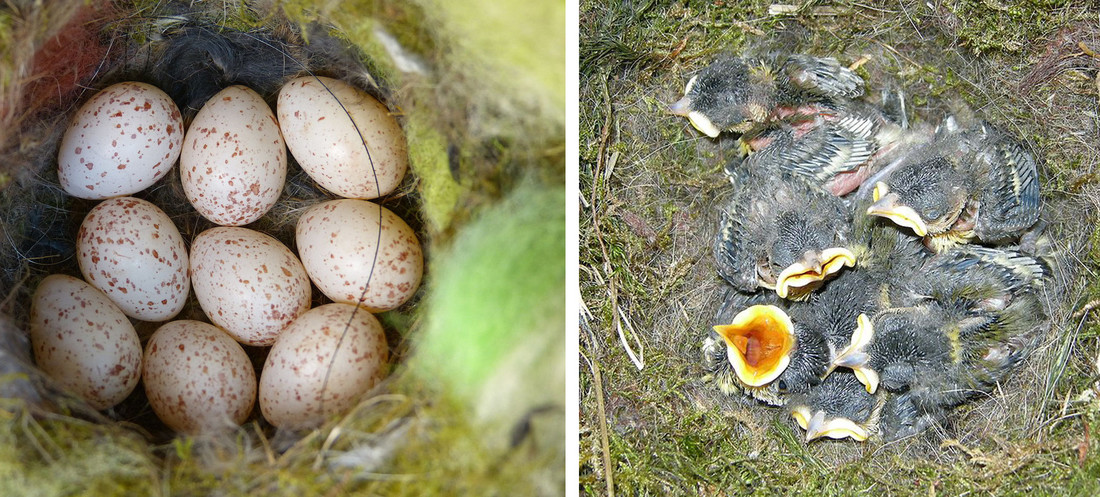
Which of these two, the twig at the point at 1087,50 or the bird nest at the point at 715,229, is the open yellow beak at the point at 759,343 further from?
the twig at the point at 1087,50

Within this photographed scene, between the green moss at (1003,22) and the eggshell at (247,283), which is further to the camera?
the green moss at (1003,22)

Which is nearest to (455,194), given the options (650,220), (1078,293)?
(650,220)

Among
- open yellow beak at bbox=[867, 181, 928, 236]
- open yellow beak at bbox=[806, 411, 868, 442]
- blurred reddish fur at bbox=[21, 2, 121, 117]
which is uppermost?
blurred reddish fur at bbox=[21, 2, 121, 117]

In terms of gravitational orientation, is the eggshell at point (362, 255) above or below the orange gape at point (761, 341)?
above

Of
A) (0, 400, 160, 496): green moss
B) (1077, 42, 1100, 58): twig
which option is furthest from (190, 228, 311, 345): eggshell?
(1077, 42, 1100, 58): twig

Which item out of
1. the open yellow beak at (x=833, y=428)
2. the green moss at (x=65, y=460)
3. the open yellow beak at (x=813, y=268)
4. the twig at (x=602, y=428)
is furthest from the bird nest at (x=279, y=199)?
the open yellow beak at (x=833, y=428)

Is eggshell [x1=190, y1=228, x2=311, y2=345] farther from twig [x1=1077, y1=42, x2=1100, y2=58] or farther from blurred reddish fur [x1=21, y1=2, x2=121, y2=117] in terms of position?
twig [x1=1077, y1=42, x2=1100, y2=58]
